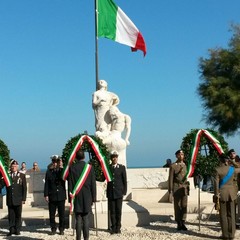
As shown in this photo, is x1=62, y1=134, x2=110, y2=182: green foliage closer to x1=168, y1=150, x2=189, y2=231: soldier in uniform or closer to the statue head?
x1=168, y1=150, x2=189, y2=231: soldier in uniform

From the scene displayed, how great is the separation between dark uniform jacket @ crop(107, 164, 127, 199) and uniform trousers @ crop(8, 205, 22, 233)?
194 centimetres

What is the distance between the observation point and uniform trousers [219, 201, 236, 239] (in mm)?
8984

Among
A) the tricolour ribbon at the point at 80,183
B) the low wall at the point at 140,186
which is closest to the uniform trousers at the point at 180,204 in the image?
the tricolour ribbon at the point at 80,183

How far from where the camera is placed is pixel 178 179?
34.2 ft

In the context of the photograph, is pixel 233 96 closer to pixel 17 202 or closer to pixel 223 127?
pixel 223 127

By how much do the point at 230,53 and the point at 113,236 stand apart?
22.3 metres

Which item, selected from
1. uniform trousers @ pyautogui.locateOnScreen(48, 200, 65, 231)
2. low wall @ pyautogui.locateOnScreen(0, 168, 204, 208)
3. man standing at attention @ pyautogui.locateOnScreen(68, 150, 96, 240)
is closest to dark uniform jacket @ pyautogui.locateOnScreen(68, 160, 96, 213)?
man standing at attention @ pyautogui.locateOnScreen(68, 150, 96, 240)

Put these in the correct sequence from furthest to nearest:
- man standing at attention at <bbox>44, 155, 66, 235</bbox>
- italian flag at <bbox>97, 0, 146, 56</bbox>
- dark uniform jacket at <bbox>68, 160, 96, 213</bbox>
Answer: italian flag at <bbox>97, 0, 146, 56</bbox>, man standing at attention at <bbox>44, 155, 66, 235</bbox>, dark uniform jacket at <bbox>68, 160, 96, 213</bbox>

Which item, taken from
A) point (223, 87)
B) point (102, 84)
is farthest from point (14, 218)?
point (223, 87)

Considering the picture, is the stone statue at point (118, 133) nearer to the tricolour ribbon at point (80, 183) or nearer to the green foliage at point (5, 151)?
the green foliage at point (5, 151)

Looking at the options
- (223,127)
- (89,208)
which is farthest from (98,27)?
(223,127)

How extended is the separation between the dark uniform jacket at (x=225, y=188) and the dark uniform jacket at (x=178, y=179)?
1.28 metres

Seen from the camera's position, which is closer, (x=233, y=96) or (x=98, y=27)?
(x=98, y=27)

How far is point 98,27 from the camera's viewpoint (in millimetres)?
17609
